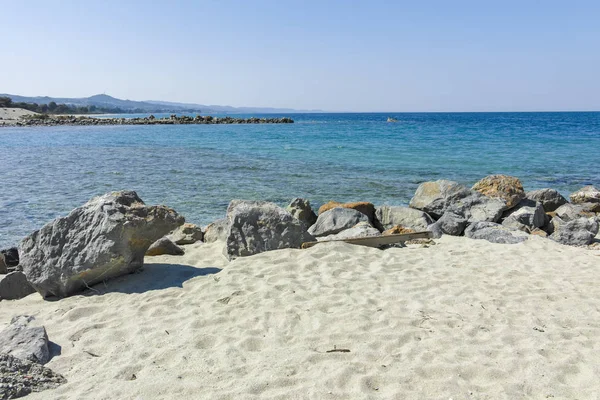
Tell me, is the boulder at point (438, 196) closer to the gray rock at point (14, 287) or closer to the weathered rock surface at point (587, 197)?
the weathered rock surface at point (587, 197)

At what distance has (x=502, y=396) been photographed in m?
3.22

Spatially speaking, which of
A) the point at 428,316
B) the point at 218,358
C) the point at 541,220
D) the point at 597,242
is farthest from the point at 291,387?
the point at 541,220

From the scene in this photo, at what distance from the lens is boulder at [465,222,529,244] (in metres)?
7.39

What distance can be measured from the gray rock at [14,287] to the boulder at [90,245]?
271mm

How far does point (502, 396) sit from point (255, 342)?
2008 mm

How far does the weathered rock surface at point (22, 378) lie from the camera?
10.6ft

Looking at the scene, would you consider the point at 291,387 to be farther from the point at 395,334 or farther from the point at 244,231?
the point at 244,231

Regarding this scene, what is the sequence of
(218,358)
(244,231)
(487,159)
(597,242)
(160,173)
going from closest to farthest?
(218,358)
(244,231)
(597,242)
(160,173)
(487,159)

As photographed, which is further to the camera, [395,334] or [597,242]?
[597,242]

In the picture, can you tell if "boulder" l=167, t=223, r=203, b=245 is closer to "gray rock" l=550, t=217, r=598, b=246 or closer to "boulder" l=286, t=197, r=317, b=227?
"boulder" l=286, t=197, r=317, b=227

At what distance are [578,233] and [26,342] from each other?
8138 millimetres

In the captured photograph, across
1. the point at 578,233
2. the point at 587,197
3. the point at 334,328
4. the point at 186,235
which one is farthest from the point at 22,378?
the point at 587,197

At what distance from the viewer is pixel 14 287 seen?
5.66 metres

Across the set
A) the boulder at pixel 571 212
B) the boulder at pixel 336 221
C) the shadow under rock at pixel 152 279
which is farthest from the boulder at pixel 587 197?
the shadow under rock at pixel 152 279
